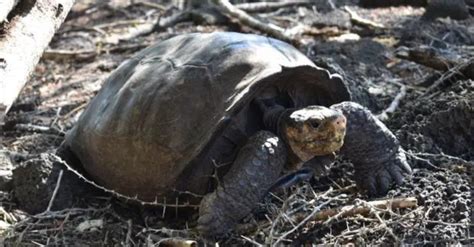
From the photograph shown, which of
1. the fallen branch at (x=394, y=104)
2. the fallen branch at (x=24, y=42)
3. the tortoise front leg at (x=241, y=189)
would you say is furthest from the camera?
the fallen branch at (x=394, y=104)

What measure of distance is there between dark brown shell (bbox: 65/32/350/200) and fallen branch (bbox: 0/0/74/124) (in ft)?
1.81

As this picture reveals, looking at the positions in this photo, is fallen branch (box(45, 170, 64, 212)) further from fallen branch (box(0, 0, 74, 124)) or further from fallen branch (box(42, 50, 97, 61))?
fallen branch (box(42, 50, 97, 61))

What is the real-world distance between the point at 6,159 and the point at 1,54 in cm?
165

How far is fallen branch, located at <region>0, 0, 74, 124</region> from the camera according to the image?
102 inches

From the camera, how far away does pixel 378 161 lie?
10.9 ft

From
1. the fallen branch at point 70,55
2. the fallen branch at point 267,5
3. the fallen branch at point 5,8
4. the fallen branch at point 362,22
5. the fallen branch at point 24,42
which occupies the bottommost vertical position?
the fallen branch at point 267,5

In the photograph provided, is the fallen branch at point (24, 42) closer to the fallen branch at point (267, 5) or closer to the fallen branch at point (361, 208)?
the fallen branch at point (361, 208)

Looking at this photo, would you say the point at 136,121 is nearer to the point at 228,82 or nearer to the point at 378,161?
the point at 228,82

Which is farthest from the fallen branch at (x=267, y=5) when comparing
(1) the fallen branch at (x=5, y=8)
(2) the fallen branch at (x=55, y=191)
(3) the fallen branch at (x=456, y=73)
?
(1) the fallen branch at (x=5, y=8)

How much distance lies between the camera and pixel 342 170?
362cm

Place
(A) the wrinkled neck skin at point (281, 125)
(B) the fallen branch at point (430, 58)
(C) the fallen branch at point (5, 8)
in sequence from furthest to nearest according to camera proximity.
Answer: (B) the fallen branch at point (430, 58), (A) the wrinkled neck skin at point (281, 125), (C) the fallen branch at point (5, 8)

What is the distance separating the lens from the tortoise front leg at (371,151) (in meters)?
3.29

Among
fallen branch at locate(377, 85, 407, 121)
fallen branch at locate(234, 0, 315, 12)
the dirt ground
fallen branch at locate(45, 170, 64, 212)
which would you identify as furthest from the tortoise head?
fallen branch at locate(234, 0, 315, 12)

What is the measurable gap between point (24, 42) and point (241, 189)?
3.31ft
